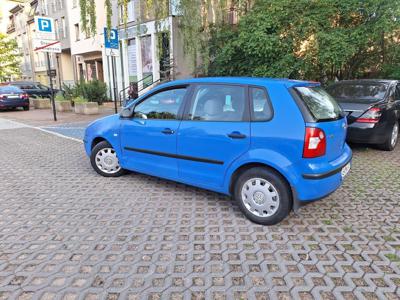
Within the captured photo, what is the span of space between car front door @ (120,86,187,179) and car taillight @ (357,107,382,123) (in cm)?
412

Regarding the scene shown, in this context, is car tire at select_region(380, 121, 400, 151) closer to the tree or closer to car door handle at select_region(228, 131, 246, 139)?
car door handle at select_region(228, 131, 246, 139)

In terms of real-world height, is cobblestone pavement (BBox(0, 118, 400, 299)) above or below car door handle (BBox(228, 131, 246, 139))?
below

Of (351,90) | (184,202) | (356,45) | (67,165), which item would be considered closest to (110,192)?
(184,202)

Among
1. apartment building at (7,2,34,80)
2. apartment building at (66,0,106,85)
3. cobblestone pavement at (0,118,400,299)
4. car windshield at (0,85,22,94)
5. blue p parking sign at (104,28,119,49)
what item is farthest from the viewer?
apartment building at (7,2,34,80)

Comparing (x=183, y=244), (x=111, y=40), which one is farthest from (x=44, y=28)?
(x=183, y=244)

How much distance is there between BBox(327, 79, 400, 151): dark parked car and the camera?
659cm

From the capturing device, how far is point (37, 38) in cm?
1138

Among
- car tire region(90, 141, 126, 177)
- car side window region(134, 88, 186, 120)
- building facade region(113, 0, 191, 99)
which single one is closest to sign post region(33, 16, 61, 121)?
building facade region(113, 0, 191, 99)

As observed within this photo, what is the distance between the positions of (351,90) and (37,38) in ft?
33.3

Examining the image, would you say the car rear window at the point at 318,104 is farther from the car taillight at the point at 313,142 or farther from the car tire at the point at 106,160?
the car tire at the point at 106,160

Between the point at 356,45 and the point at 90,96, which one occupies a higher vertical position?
the point at 356,45

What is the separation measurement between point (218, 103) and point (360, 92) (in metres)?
4.66

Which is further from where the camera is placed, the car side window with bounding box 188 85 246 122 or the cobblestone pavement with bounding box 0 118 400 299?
the car side window with bounding box 188 85 246 122

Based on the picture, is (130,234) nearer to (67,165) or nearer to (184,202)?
(184,202)
